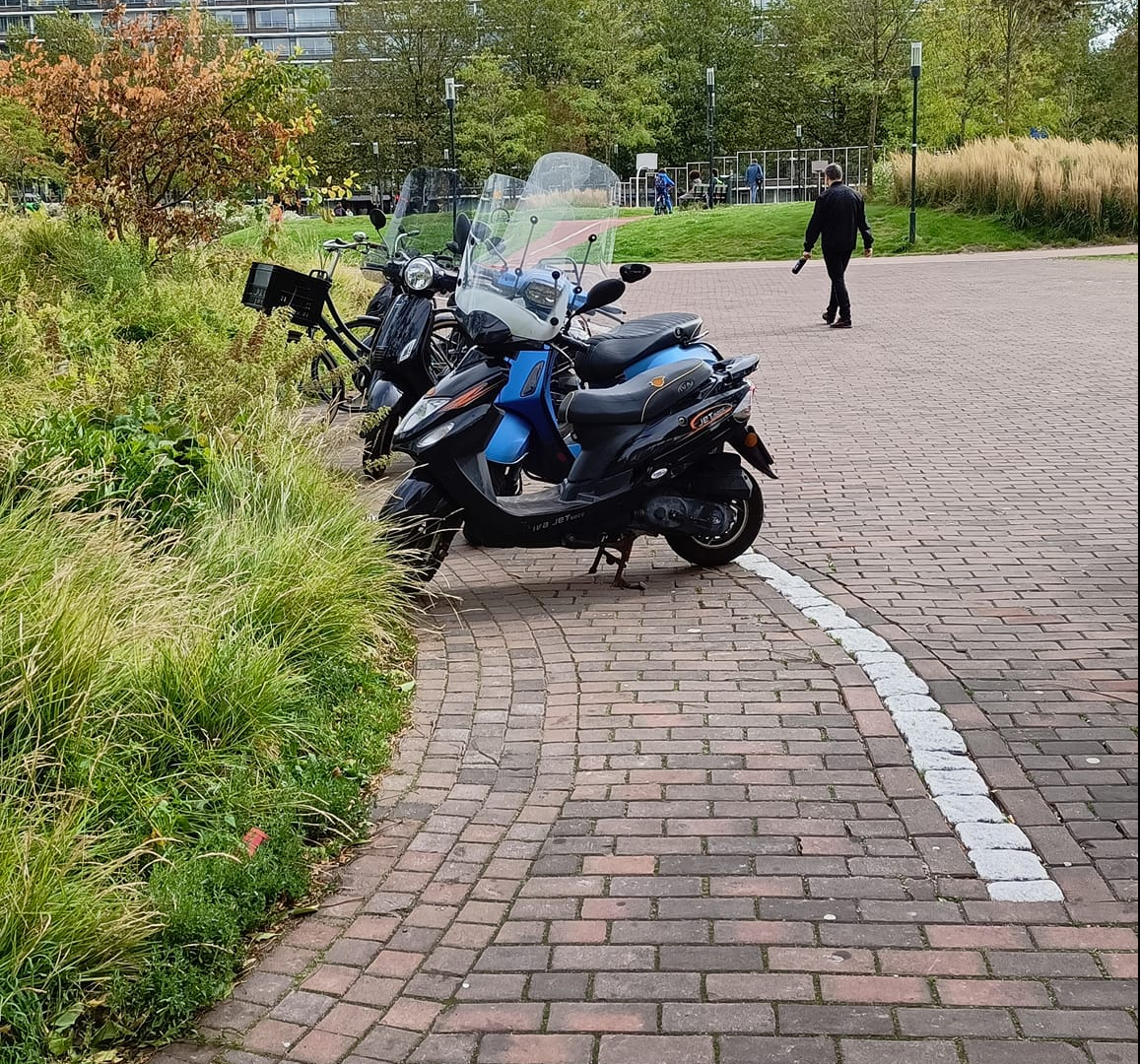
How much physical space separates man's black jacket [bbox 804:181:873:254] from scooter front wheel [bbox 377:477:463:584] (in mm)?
11196

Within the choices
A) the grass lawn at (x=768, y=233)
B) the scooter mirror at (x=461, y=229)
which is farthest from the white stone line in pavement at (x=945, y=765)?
the grass lawn at (x=768, y=233)

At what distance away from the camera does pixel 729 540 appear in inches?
266

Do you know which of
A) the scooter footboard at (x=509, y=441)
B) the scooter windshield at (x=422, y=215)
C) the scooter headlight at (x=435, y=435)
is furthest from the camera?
the scooter windshield at (x=422, y=215)

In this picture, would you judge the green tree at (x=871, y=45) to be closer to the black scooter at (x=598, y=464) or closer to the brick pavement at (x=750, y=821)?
the black scooter at (x=598, y=464)

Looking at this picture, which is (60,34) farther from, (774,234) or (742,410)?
(742,410)

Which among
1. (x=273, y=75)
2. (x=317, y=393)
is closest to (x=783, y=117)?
(x=273, y=75)

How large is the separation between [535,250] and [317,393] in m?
3.64

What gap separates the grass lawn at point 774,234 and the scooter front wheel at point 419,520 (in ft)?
71.1

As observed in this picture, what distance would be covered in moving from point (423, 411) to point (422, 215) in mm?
5573

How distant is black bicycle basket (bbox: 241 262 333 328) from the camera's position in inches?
388

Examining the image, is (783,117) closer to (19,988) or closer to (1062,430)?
(1062,430)

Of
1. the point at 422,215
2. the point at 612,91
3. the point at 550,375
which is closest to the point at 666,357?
the point at 550,375

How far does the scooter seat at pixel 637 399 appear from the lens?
6.33 m

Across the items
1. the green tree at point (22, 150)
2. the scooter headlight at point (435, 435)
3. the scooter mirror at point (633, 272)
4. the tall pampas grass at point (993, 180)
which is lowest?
the scooter headlight at point (435, 435)
